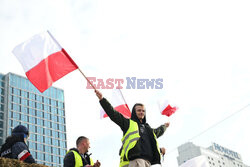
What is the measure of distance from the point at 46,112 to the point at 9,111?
35.9 feet

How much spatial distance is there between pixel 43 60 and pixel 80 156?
2.33 m

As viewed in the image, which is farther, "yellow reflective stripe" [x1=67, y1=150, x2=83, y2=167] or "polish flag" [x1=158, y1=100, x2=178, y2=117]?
"polish flag" [x1=158, y1=100, x2=178, y2=117]

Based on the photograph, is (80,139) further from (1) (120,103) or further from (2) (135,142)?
(1) (120,103)

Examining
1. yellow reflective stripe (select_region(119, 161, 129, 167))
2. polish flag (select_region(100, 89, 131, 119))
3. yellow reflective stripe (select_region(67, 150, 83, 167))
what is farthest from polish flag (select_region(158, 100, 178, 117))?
yellow reflective stripe (select_region(119, 161, 129, 167))

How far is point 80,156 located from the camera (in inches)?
242

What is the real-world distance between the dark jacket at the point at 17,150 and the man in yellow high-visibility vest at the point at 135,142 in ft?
4.66

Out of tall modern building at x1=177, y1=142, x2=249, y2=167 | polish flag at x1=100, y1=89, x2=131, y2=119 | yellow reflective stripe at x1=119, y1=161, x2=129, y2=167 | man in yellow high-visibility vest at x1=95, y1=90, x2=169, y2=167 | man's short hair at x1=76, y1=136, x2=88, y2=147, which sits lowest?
yellow reflective stripe at x1=119, y1=161, x2=129, y2=167

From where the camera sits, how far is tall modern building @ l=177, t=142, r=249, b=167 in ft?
403

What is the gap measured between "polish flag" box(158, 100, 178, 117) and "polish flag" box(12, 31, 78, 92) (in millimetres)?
2472

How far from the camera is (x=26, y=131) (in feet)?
20.7

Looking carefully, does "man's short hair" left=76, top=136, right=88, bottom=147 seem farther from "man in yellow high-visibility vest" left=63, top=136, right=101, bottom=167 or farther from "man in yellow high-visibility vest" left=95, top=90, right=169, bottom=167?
"man in yellow high-visibility vest" left=95, top=90, right=169, bottom=167

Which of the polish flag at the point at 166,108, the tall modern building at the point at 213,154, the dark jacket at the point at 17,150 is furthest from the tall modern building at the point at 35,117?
the dark jacket at the point at 17,150

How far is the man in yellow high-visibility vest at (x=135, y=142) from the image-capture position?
5.34 meters

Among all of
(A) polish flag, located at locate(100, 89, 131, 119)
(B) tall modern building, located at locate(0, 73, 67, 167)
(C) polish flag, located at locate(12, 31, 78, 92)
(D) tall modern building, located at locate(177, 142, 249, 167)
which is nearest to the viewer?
(C) polish flag, located at locate(12, 31, 78, 92)
